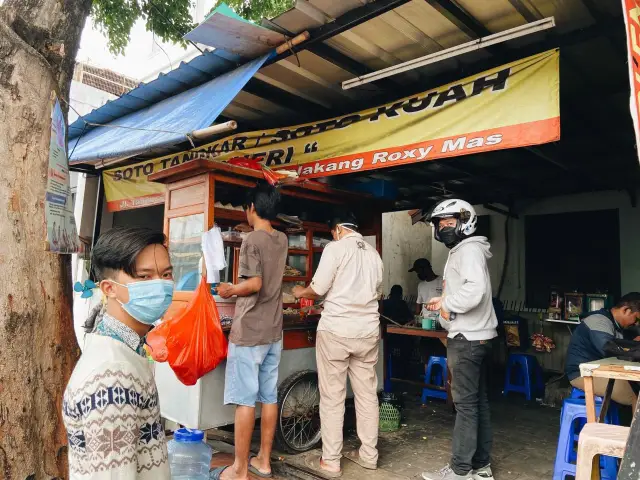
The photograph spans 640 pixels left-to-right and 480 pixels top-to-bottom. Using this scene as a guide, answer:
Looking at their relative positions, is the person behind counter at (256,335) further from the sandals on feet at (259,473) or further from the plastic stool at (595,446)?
the plastic stool at (595,446)

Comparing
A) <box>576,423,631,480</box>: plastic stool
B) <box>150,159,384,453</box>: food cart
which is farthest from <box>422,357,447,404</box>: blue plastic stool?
<box>576,423,631,480</box>: plastic stool

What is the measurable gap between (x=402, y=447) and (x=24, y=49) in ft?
14.6

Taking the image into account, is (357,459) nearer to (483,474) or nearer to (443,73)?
(483,474)

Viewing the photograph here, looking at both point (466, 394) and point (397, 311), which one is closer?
point (466, 394)

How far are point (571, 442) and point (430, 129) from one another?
2872mm

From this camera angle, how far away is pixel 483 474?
3809 mm

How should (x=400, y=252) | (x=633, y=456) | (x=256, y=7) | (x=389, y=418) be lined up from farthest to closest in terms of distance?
1. (x=400, y=252)
2. (x=256, y=7)
3. (x=389, y=418)
4. (x=633, y=456)

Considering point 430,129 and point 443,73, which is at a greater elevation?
point 443,73

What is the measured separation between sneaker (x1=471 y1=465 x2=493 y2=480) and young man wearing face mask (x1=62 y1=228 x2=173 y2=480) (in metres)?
3.04

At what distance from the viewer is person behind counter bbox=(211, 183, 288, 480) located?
12.4 feet

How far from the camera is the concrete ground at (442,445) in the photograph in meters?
4.09

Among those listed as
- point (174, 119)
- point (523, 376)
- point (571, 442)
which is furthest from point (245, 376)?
point (523, 376)

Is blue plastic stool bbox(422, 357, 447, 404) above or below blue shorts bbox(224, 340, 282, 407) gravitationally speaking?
below

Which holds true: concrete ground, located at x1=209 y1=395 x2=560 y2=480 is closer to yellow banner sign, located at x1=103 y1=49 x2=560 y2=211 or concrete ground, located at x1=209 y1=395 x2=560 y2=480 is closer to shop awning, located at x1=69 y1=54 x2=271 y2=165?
yellow banner sign, located at x1=103 y1=49 x2=560 y2=211
